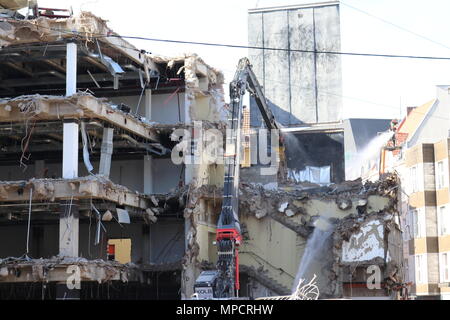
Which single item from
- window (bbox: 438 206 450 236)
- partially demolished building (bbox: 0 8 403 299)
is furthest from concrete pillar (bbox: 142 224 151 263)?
window (bbox: 438 206 450 236)

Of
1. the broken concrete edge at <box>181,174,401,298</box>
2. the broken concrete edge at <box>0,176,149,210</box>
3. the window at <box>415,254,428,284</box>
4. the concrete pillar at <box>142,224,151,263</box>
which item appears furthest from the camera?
the window at <box>415,254,428,284</box>

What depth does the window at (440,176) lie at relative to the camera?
44722 mm

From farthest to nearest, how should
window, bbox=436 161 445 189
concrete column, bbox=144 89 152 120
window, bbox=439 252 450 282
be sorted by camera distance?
window, bbox=436 161 445 189
concrete column, bbox=144 89 152 120
window, bbox=439 252 450 282

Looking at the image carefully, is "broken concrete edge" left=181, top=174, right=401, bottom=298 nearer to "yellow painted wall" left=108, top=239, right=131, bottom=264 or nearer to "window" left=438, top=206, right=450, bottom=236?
"window" left=438, top=206, right=450, bottom=236

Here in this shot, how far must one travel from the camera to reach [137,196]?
131ft

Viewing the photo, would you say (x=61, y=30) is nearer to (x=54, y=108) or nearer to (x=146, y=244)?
(x=54, y=108)

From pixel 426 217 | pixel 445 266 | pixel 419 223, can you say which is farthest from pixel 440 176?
pixel 445 266

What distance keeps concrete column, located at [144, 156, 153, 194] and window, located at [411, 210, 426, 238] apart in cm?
1687

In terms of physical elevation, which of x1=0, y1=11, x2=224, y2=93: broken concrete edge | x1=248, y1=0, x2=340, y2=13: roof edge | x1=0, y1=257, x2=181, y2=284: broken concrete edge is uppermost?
x1=248, y1=0, x2=340, y2=13: roof edge

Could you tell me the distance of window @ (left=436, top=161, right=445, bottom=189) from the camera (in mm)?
44722

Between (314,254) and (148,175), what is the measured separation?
11035 millimetres

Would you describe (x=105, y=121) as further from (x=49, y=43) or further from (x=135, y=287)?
(x=135, y=287)

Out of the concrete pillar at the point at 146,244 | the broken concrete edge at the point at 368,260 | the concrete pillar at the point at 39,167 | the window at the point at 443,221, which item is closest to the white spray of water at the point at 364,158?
the window at the point at 443,221
